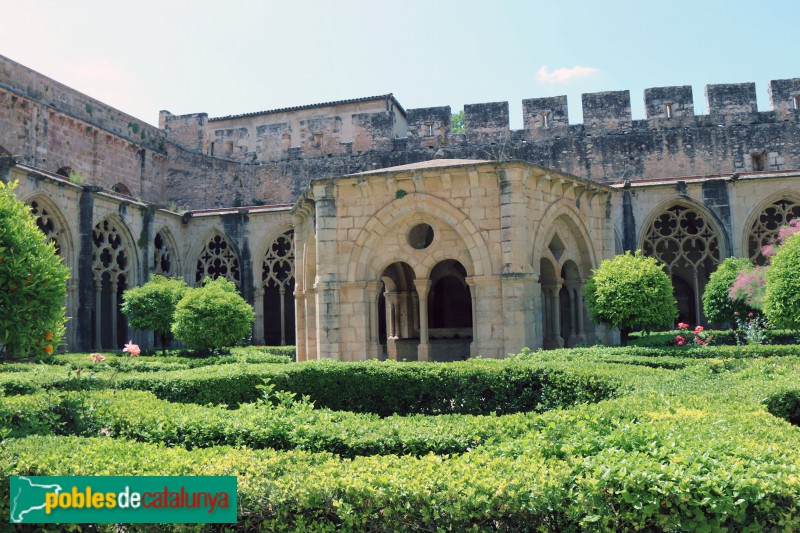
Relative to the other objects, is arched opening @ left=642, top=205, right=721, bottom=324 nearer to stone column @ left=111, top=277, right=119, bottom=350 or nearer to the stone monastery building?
the stone monastery building

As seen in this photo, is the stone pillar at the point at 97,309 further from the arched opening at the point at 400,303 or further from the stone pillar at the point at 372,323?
the stone pillar at the point at 372,323

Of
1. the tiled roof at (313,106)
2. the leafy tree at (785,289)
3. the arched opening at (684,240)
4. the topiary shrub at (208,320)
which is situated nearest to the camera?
the leafy tree at (785,289)

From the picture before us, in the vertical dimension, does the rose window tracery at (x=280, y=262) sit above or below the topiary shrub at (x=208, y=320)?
above

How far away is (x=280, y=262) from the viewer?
22.2 metres

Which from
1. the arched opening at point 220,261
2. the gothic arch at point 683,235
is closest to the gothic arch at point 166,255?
the arched opening at point 220,261

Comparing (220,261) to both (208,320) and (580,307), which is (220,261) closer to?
(208,320)

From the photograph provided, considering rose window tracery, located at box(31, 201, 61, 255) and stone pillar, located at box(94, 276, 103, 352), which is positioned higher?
rose window tracery, located at box(31, 201, 61, 255)

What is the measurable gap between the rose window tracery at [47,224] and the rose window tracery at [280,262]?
257 inches

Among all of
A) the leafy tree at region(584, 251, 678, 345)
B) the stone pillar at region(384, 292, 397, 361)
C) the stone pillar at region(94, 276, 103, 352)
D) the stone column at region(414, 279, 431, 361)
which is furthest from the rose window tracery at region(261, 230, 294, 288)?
the leafy tree at region(584, 251, 678, 345)

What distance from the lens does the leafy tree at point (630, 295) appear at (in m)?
12.4

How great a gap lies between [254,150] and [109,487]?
23.3 metres

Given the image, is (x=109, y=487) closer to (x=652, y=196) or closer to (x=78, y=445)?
(x=78, y=445)

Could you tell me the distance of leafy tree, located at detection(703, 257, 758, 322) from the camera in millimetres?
15648

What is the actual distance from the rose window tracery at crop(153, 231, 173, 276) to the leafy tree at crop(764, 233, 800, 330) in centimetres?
1668
